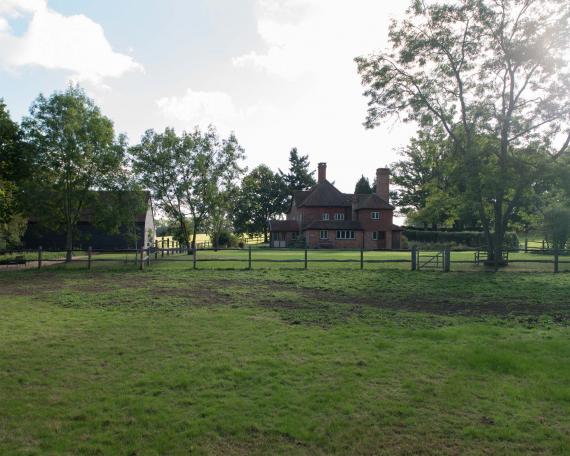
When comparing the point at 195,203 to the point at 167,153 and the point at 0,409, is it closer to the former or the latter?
the point at 167,153

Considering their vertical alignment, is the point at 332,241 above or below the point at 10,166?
below

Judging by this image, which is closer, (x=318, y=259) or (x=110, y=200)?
(x=318, y=259)

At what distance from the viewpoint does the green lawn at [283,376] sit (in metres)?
4.63

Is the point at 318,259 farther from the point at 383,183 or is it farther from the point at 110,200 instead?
Answer: the point at 383,183

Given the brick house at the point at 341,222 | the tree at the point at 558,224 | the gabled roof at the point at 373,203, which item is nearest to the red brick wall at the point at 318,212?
the brick house at the point at 341,222

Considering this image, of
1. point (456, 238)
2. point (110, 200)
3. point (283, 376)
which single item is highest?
point (110, 200)

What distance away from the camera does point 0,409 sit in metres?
5.27

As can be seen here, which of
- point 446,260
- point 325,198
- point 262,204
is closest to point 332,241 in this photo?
point 325,198

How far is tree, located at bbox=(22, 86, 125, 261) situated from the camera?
88.1ft

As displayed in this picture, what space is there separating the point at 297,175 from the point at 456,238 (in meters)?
37.9

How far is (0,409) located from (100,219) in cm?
2504

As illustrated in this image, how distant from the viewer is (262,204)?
8094 cm

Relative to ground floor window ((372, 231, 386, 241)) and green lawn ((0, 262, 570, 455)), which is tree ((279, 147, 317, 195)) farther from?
green lawn ((0, 262, 570, 455))

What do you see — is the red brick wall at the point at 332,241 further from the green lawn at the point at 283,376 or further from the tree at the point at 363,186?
the green lawn at the point at 283,376
